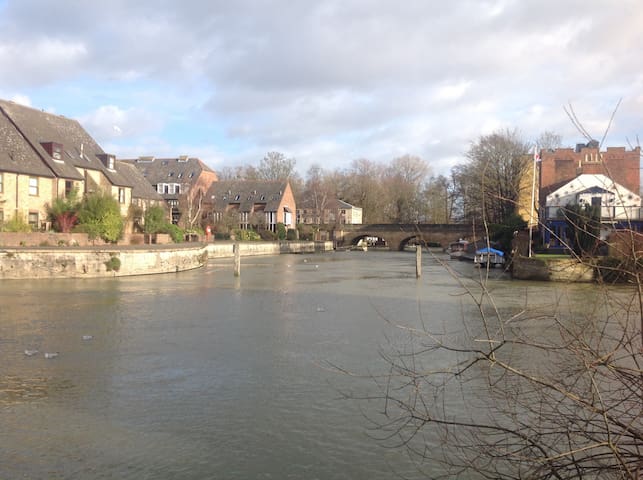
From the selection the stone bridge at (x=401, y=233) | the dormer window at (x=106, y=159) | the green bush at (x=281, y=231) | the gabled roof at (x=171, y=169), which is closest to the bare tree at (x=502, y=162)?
the stone bridge at (x=401, y=233)

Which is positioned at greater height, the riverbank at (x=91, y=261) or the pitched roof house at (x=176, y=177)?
the pitched roof house at (x=176, y=177)

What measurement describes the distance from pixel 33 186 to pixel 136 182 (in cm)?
1497

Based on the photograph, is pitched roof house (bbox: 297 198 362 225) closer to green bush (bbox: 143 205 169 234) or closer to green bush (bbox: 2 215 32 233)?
green bush (bbox: 143 205 169 234)

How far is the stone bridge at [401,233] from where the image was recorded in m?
66.3

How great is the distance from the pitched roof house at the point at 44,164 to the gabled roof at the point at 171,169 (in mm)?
27735

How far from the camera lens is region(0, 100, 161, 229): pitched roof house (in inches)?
1286

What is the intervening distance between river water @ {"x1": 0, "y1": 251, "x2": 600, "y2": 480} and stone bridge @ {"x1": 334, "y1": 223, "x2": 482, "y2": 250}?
149 ft

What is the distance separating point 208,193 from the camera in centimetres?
7488

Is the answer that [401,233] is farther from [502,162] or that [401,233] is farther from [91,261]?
[91,261]

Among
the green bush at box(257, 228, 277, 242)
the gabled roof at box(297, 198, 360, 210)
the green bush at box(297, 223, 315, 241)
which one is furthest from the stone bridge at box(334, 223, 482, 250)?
the green bush at box(257, 228, 277, 242)

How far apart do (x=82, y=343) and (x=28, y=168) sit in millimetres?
23574

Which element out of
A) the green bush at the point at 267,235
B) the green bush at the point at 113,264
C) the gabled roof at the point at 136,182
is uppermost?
the gabled roof at the point at 136,182

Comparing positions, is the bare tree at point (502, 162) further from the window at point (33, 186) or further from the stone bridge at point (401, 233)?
the window at point (33, 186)

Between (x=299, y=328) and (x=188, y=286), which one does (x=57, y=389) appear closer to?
(x=299, y=328)
